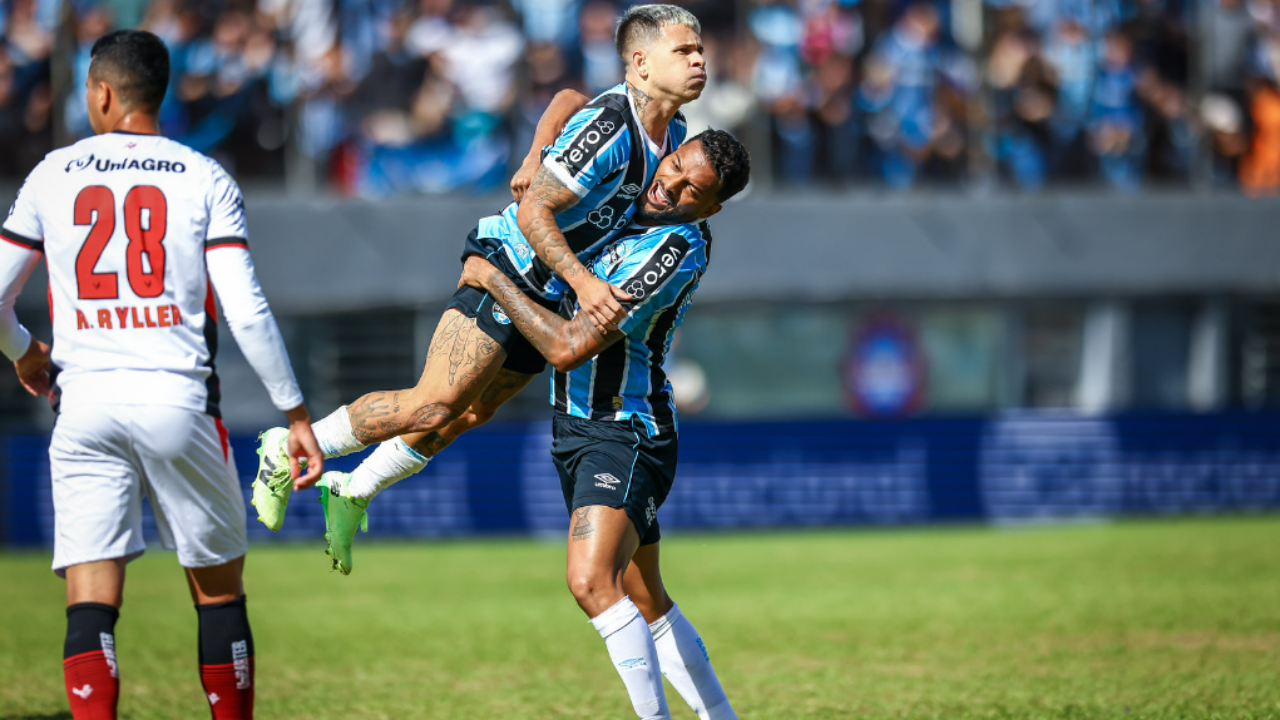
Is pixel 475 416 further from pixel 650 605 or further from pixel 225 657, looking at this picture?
pixel 225 657

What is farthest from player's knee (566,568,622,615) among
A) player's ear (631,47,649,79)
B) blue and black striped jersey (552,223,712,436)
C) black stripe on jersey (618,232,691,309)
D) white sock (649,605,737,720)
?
player's ear (631,47,649,79)

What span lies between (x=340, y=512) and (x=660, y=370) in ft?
4.83

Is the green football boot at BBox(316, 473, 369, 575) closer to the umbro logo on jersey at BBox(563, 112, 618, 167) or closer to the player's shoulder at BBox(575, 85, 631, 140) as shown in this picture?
the umbro logo on jersey at BBox(563, 112, 618, 167)

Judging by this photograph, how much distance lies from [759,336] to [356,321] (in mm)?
5064

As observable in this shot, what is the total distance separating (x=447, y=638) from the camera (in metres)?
8.55

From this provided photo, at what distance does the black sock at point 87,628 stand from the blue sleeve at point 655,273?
6.81 feet

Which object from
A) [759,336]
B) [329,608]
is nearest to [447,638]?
[329,608]

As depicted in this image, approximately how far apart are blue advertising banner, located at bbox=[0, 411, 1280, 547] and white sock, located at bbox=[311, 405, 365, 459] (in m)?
10.1

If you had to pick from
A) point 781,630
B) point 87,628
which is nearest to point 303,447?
point 87,628

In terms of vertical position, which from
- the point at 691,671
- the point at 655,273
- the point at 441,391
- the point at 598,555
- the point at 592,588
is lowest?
the point at 691,671

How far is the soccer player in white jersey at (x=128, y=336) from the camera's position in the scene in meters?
4.30

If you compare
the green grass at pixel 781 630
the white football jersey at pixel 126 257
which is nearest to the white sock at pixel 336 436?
the white football jersey at pixel 126 257

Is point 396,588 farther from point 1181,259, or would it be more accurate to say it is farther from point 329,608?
point 1181,259

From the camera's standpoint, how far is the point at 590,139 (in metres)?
4.64
